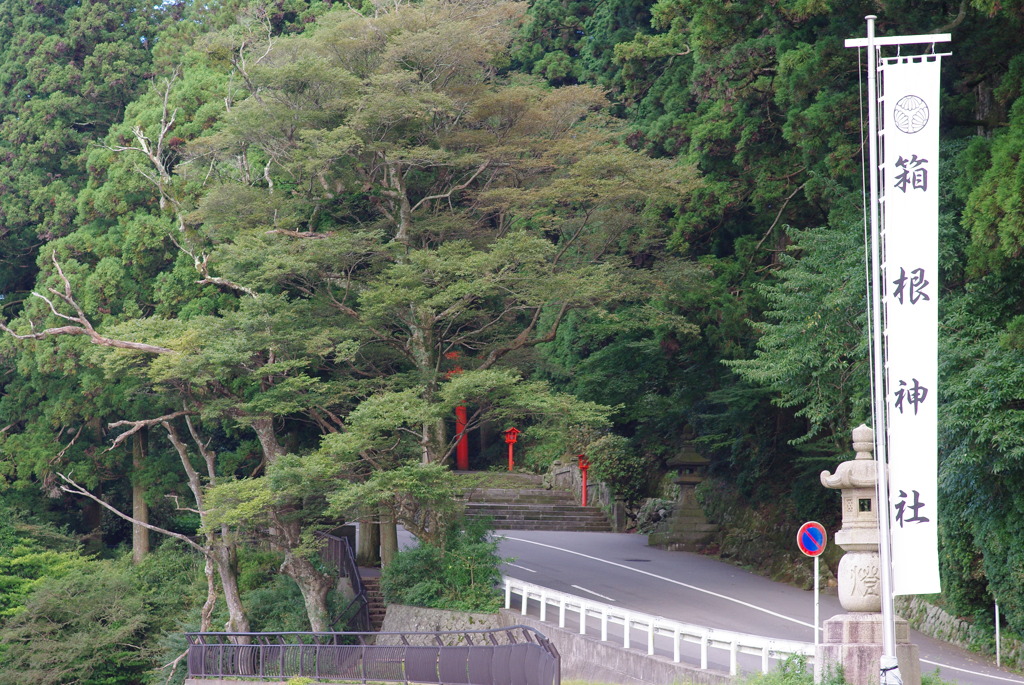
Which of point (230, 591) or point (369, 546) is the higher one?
point (369, 546)

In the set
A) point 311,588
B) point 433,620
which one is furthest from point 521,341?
point 311,588

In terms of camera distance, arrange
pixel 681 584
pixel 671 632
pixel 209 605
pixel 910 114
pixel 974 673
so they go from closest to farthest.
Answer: pixel 910 114, pixel 974 673, pixel 671 632, pixel 681 584, pixel 209 605

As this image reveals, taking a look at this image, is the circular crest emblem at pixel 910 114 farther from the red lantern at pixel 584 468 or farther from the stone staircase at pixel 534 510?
the red lantern at pixel 584 468

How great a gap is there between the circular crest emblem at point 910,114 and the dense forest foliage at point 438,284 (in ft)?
15.6

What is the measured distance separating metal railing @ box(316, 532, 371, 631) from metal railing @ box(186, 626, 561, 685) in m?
0.70

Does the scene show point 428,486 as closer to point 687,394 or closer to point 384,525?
point 384,525

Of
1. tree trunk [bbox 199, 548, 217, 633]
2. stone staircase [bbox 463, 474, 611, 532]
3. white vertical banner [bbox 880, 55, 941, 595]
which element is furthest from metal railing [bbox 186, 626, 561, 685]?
stone staircase [bbox 463, 474, 611, 532]

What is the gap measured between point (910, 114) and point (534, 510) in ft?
83.0

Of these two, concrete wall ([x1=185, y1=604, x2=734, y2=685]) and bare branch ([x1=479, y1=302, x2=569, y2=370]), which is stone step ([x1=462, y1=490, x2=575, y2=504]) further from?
concrete wall ([x1=185, y1=604, x2=734, y2=685])

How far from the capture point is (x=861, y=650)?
36.2 ft

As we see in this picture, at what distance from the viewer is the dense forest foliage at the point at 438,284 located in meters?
18.2

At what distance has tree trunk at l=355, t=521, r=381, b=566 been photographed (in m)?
28.8

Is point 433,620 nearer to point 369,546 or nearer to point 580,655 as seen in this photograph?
point 580,655

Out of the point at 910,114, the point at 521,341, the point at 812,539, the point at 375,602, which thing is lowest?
the point at 375,602
